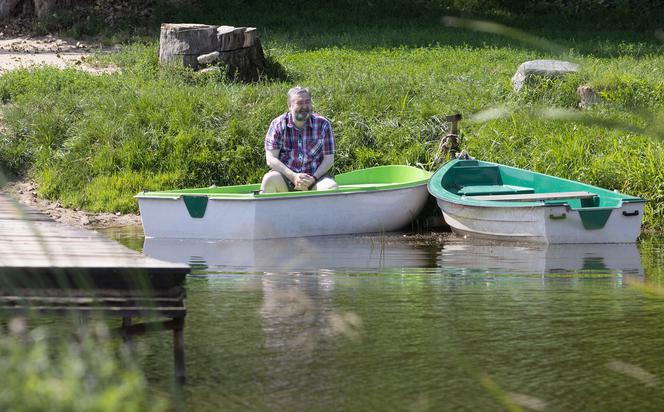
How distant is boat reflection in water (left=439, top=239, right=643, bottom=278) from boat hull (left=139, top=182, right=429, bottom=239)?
902mm

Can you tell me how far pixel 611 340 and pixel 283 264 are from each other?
3.96 metres

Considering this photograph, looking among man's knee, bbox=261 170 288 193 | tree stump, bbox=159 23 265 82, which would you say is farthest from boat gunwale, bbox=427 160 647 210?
tree stump, bbox=159 23 265 82

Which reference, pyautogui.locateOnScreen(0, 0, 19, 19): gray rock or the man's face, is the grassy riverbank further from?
pyautogui.locateOnScreen(0, 0, 19, 19): gray rock

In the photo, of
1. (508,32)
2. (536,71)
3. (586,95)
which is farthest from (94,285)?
(536,71)

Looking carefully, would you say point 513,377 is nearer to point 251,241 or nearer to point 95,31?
point 251,241

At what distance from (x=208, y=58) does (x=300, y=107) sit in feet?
18.6

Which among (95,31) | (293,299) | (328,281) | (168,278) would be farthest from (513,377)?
(95,31)

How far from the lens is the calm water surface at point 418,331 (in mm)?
5863

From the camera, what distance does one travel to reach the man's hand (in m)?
12.0

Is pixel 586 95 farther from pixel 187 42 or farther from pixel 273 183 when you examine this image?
pixel 187 42

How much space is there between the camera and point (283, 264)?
10.4 meters

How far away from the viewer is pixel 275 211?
38.9 ft

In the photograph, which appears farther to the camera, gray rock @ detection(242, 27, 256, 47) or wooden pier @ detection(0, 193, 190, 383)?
gray rock @ detection(242, 27, 256, 47)

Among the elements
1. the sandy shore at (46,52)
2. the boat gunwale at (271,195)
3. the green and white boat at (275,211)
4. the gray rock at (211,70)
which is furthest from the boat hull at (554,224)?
the sandy shore at (46,52)
